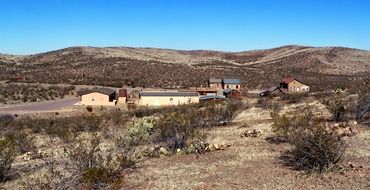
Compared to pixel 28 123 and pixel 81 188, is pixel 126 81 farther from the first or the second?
pixel 81 188

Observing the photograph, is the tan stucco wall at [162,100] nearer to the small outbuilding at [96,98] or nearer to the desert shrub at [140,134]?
the small outbuilding at [96,98]

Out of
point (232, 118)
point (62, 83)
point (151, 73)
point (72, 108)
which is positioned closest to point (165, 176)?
point (232, 118)

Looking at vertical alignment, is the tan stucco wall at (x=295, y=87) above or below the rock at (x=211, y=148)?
above

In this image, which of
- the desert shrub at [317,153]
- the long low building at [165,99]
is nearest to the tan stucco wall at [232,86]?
the long low building at [165,99]

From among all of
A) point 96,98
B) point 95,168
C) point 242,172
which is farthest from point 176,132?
point 96,98

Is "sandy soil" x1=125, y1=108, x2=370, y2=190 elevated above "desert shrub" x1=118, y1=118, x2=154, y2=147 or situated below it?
below

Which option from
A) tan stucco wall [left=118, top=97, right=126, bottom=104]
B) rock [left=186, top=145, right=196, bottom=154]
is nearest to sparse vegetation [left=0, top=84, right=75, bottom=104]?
tan stucco wall [left=118, top=97, right=126, bottom=104]

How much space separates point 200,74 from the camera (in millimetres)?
108438

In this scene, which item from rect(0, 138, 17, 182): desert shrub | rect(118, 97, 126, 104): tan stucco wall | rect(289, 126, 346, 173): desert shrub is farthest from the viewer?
rect(118, 97, 126, 104): tan stucco wall

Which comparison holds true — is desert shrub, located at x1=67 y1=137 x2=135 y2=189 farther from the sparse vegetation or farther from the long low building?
the sparse vegetation

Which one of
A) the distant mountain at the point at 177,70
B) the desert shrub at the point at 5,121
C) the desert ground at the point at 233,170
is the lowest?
the desert shrub at the point at 5,121

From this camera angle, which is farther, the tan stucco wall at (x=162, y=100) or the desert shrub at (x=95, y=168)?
the tan stucco wall at (x=162, y=100)

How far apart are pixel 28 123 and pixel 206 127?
18.0 m

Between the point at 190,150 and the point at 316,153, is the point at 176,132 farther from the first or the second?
the point at 316,153
